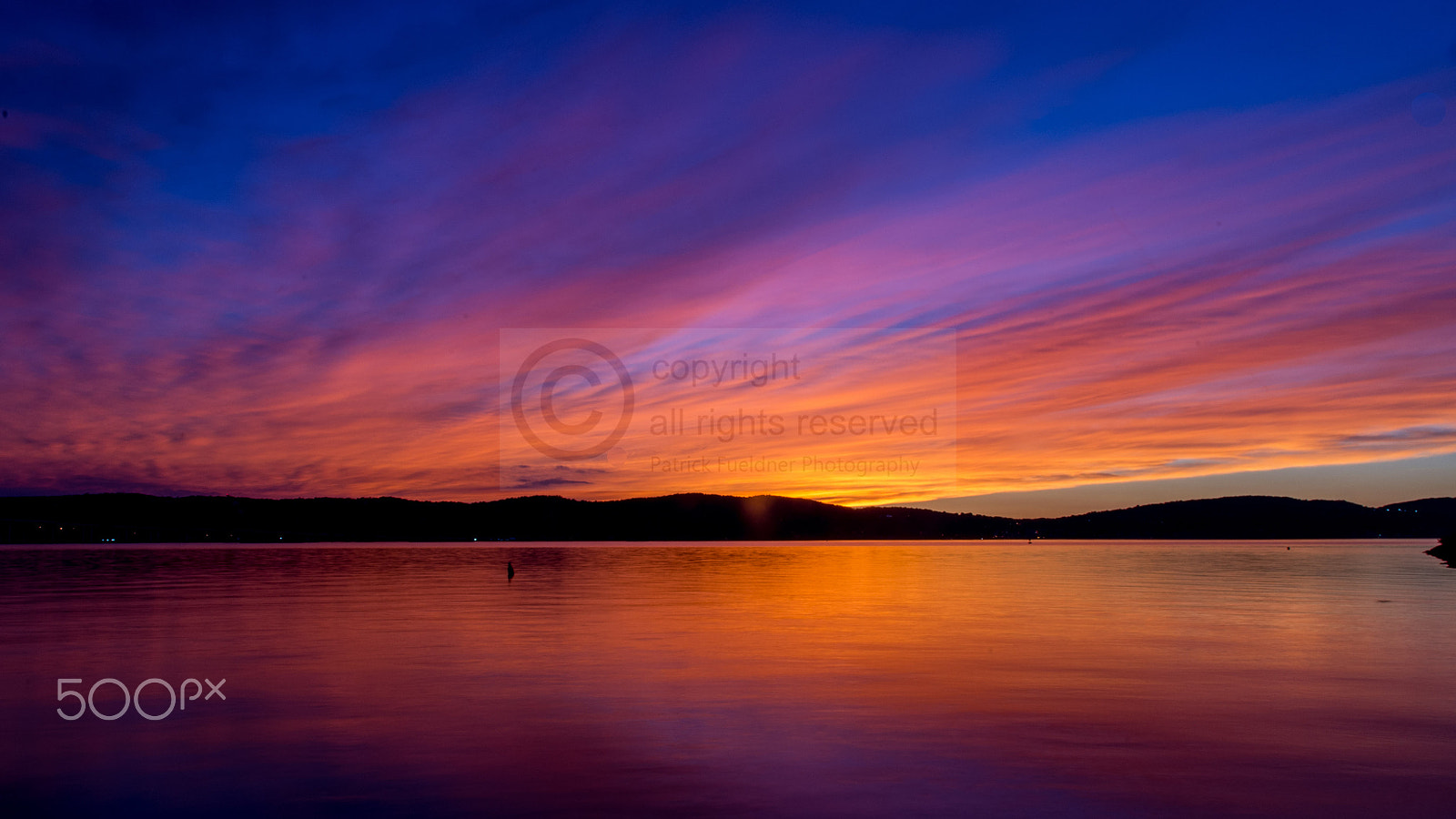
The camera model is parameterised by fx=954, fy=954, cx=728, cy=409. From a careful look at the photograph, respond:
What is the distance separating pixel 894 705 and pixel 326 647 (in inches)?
768

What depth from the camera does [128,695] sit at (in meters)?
22.9

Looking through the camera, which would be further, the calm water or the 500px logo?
the 500px logo

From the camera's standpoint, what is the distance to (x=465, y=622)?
39.9 metres

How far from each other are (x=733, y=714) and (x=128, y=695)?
14.6 metres

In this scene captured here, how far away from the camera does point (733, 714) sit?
21.0 meters

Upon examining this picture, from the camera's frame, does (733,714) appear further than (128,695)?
No

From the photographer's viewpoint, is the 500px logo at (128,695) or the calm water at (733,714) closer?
the calm water at (733,714)

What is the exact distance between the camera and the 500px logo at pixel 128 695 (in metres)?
20.7

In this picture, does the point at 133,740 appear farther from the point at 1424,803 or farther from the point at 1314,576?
the point at 1314,576

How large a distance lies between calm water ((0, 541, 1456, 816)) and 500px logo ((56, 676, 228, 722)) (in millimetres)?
221

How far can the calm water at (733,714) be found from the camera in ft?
48.8

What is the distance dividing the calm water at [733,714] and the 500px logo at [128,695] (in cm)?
22

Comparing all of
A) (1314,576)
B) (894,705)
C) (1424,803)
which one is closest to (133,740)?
(894,705)

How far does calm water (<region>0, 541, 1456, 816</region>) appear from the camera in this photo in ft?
48.8
